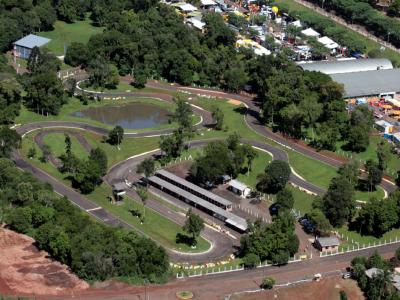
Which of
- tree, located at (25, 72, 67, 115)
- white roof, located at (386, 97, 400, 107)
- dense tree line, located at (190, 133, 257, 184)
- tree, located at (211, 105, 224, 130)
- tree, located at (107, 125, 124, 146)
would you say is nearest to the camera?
dense tree line, located at (190, 133, 257, 184)

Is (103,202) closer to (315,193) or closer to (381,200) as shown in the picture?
(315,193)

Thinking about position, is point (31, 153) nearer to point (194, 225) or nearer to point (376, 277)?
point (194, 225)

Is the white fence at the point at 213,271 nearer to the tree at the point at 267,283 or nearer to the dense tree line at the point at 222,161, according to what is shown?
the tree at the point at 267,283

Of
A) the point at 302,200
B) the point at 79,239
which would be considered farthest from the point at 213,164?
the point at 79,239

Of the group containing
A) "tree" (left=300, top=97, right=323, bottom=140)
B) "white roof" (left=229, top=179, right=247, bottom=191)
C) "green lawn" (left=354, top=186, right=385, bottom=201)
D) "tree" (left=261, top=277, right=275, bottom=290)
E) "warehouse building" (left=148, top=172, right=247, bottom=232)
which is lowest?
"warehouse building" (left=148, top=172, right=247, bottom=232)

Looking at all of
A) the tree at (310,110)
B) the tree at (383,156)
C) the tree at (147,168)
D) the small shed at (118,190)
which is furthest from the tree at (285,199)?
the tree at (310,110)

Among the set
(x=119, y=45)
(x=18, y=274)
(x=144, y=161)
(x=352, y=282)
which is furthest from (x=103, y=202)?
(x=119, y=45)

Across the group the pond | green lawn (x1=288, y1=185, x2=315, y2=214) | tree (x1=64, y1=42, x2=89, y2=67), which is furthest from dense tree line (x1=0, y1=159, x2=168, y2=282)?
tree (x1=64, y1=42, x2=89, y2=67)

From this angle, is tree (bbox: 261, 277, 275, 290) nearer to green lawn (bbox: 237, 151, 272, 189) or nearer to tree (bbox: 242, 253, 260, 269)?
tree (bbox: 242, 253, 260, 269)
